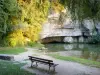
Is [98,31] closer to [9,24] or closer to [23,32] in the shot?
[23,32]

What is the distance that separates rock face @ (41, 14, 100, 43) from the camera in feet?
114

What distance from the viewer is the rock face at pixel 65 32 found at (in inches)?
1366

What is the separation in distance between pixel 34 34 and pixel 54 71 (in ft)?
50.7

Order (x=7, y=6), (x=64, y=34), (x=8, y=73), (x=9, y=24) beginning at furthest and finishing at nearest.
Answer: (x=64, y=34)
(x=9, y=24)
(x=7, y=6)
(x=8, y=73)

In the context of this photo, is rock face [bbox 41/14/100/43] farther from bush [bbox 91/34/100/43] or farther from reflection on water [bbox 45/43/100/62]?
reflection on water [bbox 45/43/100/62]

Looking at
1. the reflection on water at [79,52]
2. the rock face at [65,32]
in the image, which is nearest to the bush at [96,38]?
the rock face at [65,32]

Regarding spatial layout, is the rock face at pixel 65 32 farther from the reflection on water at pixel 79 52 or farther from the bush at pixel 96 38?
the reflection on water at pixel 79 52

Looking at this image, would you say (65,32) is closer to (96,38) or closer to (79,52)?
(96,38)

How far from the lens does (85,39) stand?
39000mm

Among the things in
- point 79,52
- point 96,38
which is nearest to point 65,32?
point 96,38

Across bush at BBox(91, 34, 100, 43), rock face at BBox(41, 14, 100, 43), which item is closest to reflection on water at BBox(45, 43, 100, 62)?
rock face at BBox(41, 14, 100, 43)

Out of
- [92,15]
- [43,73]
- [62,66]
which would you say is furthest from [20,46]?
[92,15]

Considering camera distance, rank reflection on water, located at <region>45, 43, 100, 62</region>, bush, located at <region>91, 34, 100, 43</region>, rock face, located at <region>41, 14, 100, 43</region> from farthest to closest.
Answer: bush, located at <region>91, 34, 100, 43</region> < rock face, located at <region>41, 14, 100, 43</region> < reflection on water, located at <region>45, 43, 100, 62</region>

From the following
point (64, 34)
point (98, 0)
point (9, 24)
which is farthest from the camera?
point (64, 34)
